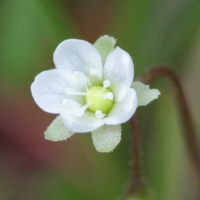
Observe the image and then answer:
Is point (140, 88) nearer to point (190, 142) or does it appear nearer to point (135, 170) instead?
point (135, 170)

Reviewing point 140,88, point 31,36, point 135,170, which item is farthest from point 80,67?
point 31,36

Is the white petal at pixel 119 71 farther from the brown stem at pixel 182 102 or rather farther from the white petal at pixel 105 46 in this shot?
the brown stem at pixel 182 102

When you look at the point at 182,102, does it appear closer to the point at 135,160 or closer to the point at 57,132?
the point at 135,160

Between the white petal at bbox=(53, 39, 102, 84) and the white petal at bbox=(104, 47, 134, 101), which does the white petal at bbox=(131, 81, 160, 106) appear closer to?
the white petal at bbox=(104, 47, 134, 101)

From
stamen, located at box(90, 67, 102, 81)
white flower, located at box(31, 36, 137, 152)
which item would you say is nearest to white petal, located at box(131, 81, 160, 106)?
white flower, located at box(31, 36, 137, 152)

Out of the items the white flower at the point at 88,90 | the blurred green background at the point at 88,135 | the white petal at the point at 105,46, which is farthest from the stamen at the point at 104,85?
the blurred green background at the point at 88,135

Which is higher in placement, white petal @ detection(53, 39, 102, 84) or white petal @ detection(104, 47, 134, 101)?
white petal @ detection(53, 39, 102, 84)

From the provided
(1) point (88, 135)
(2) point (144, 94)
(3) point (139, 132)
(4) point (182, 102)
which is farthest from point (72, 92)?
(1) point (88, 135)
